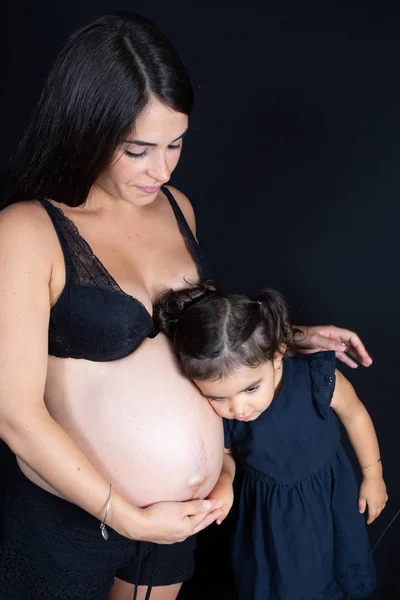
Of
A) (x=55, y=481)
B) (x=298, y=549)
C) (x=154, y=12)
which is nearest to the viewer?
(x=55, y=481)

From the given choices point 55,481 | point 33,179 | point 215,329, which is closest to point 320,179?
point 215,329

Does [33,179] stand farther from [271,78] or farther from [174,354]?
[271,78]

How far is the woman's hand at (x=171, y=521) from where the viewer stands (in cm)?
144

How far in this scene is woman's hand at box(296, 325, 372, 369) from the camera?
1742mm

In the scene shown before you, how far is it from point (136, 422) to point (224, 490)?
0.25m

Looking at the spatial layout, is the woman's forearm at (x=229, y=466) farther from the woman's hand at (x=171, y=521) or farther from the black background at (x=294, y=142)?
the black background at (x=294, y=142)

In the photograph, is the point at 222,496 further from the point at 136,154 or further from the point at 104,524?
the point at 136,154

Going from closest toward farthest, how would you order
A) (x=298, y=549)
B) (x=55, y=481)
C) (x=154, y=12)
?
(x=55, y=481) → (x=298, y=549) → (x=154, y=12)

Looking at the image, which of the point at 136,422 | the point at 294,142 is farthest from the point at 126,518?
the point at 294,142

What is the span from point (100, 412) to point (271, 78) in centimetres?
99

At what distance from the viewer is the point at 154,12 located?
6.59 ft

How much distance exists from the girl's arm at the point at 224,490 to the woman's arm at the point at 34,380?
7.2 inches

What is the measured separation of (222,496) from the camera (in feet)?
5.23

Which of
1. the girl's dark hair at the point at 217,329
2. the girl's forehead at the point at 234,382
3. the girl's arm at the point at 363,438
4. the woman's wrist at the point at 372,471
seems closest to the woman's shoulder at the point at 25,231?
the girl's dark hair at the point at 217,329
